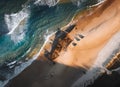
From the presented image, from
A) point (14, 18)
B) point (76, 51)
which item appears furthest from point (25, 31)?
point (76, 51)

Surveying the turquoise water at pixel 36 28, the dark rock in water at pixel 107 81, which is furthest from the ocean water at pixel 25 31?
the dark rock in water at pixel 107 81

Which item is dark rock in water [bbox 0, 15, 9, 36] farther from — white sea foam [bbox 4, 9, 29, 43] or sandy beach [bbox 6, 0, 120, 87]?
sandy beach [bbox 6, 0, 120, 87]

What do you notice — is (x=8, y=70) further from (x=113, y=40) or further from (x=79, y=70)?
(x=113, y=40)

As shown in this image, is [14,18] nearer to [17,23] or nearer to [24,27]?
[17,23]

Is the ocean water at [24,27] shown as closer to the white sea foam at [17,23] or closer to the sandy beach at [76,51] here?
the white sea foam at [17,23]

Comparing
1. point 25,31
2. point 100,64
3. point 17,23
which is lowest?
point 100,64

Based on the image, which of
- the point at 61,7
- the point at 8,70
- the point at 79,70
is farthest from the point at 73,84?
the point at 61,7
